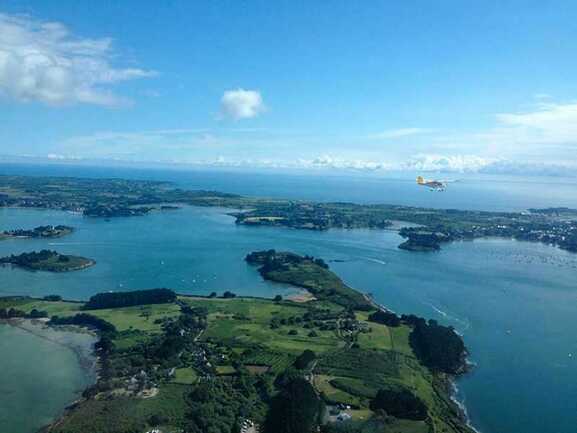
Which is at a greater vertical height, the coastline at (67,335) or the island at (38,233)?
the island at (38,233)

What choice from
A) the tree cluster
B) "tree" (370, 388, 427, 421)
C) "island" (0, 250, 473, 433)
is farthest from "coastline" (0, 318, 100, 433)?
"tree" (370, 388, 427, 421)

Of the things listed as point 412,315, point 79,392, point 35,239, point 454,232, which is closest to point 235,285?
point 412,315

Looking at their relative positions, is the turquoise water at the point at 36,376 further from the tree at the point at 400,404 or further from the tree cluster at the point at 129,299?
the tree at the point at 400,404

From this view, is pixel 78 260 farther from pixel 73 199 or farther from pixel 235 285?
pixel 73 199

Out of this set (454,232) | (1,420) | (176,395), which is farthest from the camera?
(454,232)

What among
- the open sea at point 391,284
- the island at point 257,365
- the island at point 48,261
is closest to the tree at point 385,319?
the island at point 257,365

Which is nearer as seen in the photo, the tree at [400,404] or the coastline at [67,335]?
the tree at [400,404]
